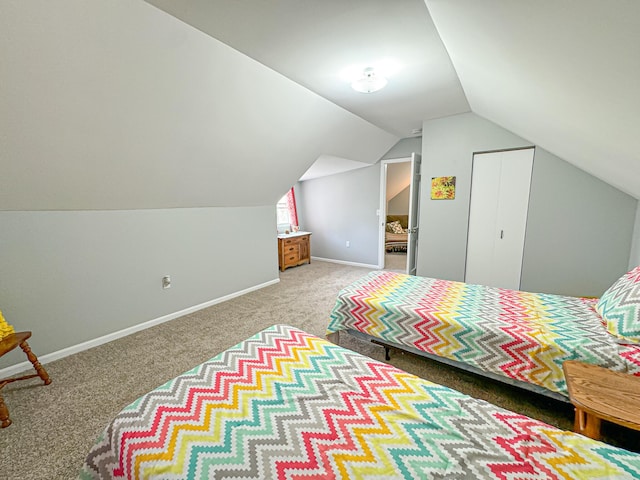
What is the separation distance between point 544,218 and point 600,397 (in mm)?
2466

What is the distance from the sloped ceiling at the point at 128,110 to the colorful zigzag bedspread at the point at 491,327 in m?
1.94

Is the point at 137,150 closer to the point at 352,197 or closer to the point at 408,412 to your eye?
the point at 408,412

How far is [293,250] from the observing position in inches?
202

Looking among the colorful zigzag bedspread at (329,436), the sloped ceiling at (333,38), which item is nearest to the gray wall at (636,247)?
the sloped ceiling at (333,38)

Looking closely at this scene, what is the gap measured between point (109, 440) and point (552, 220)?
13.3 feet

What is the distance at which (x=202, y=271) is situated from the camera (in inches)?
129

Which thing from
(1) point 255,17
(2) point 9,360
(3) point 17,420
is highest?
(1) point 255,17

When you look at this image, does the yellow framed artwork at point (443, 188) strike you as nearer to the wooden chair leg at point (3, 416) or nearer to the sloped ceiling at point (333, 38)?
the sloped ceiling at point (333, 38)

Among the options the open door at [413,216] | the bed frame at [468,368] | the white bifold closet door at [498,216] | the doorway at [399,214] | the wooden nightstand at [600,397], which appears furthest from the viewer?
the doorway at [399,214]

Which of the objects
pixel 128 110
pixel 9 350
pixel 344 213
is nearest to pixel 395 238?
pixel 344 213

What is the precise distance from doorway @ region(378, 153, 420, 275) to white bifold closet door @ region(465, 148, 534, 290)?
0.74m

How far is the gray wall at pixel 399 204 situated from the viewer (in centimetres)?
720

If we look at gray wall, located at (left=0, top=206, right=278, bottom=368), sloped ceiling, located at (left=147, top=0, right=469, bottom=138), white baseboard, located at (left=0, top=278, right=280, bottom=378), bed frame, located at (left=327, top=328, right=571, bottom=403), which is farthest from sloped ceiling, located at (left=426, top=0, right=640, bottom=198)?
white baseboard, located at (left=0, top=278, right=280, bottom=378)

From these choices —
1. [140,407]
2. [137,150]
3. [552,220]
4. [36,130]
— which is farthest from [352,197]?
[140,407]
